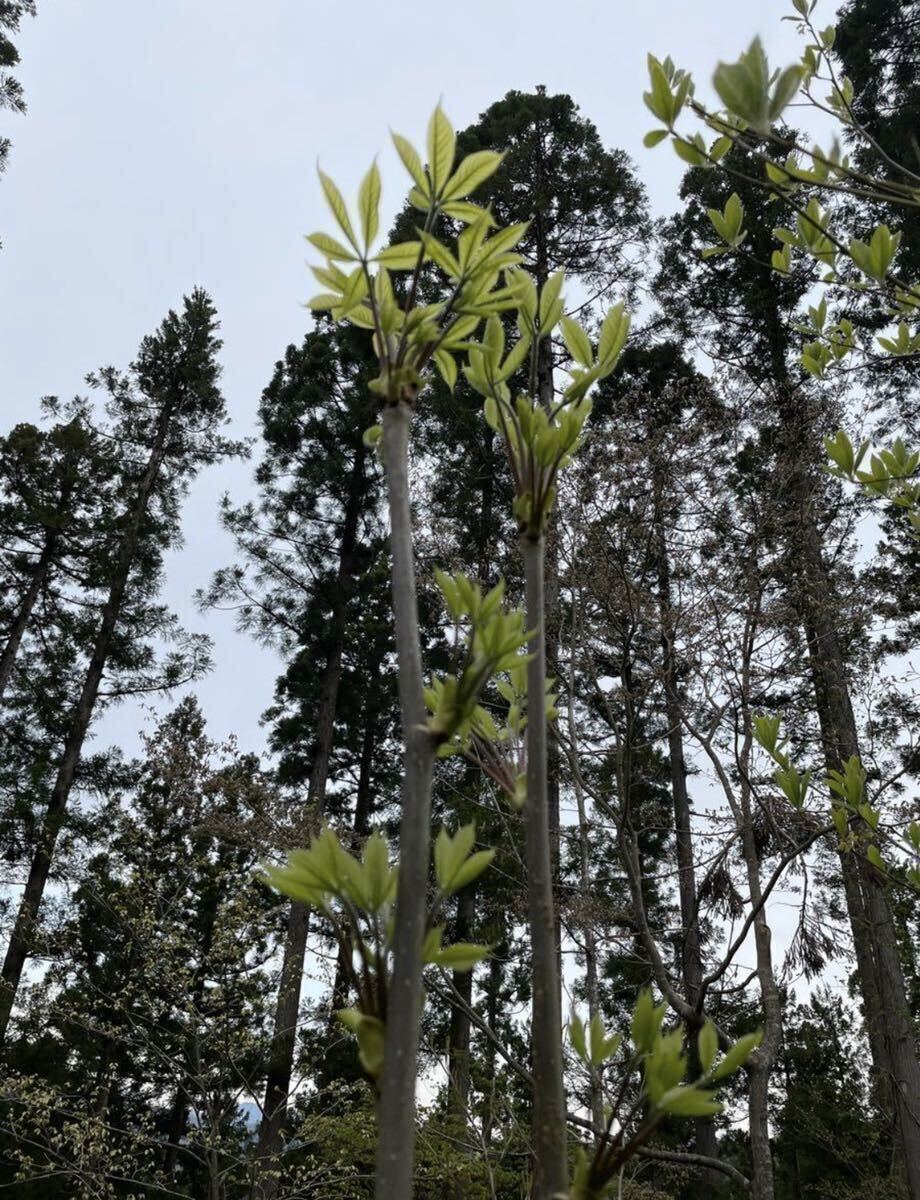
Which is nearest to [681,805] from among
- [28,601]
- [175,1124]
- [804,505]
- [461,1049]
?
[461,1049]

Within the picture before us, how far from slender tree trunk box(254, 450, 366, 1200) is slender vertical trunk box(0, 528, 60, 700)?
185 inches

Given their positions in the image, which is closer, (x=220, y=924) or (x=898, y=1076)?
(x=898, y=1076)

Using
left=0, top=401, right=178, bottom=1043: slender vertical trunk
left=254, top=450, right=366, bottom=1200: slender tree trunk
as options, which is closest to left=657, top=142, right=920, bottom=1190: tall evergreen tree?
left=254, top=450, right=366, bottom=1200: slender tree trunk

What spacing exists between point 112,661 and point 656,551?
35.8 feet

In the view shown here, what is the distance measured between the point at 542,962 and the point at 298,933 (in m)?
10.5

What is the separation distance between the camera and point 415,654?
0.57 metres

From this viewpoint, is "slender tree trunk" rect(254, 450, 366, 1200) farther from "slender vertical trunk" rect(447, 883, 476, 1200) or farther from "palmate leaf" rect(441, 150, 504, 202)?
"palmate leaf" rect(441, 150, 504, 202)

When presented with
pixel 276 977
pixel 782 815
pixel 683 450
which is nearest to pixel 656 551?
pixel 683 450

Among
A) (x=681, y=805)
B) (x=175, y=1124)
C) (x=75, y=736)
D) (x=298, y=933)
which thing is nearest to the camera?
(x=298, y=933)

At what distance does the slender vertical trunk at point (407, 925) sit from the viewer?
426mm

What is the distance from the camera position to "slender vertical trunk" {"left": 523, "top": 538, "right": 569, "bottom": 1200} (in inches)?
18.8

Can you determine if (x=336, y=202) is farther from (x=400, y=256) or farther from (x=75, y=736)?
(x=75, y=736)

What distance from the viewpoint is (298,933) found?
10.2m

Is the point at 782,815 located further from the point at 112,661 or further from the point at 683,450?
the point at 112,661
